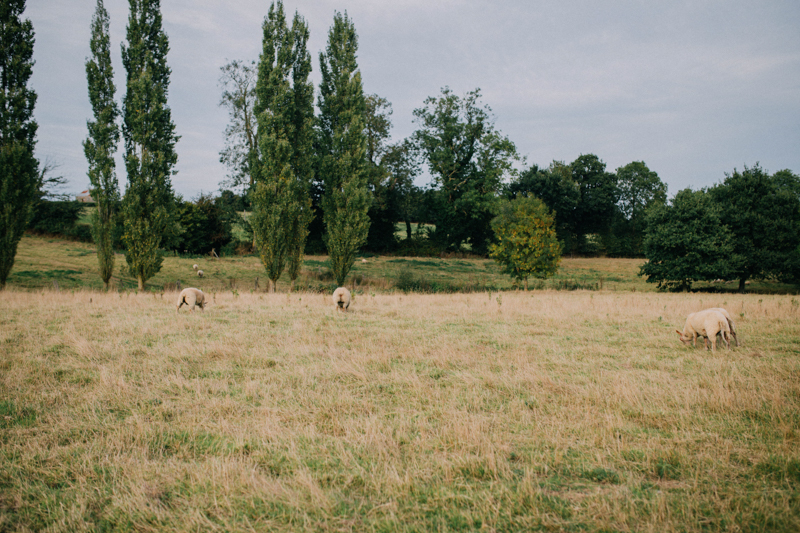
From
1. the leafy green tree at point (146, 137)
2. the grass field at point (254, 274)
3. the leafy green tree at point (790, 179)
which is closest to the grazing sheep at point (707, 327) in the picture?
the grass field at point (254, 274)

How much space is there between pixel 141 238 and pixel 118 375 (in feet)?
61.9

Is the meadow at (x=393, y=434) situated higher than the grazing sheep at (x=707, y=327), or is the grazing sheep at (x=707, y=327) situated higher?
the grazing sheep at (x=707, y=327)

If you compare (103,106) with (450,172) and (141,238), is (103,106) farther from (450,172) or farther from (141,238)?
(450,172)

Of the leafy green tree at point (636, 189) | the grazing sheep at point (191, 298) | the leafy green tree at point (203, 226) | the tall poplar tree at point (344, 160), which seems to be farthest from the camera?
the leafy green tree at point (636, 189)

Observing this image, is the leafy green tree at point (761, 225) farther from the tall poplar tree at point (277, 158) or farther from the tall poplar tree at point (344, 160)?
the tall poplar tree at point (277, 158)

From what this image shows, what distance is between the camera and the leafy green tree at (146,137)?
22.7 m

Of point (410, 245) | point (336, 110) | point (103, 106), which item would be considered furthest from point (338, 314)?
point (410, 245)

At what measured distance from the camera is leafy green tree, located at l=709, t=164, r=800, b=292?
31.4 metres

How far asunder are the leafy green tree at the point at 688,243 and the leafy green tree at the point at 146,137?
1396 inches

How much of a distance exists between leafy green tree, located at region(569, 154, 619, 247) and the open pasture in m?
55.1

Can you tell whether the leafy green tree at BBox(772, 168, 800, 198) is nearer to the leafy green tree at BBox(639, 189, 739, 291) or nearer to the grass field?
the grass field

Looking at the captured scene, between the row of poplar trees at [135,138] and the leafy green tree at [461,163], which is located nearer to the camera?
the row of poplar trees at [135,138]

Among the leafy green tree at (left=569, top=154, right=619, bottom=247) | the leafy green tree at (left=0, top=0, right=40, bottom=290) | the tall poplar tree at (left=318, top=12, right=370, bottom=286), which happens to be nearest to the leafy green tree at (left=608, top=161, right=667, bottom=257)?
the leafy green tree at (left=569, top=154, right=619, bottom=247)

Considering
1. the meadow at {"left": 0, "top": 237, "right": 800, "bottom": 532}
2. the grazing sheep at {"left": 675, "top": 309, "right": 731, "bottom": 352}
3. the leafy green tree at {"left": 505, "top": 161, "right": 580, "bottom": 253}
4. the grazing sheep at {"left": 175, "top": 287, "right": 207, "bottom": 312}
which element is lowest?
the meadow at {"left": 0, "top": 237, "right": 800, "bottom": 532}
